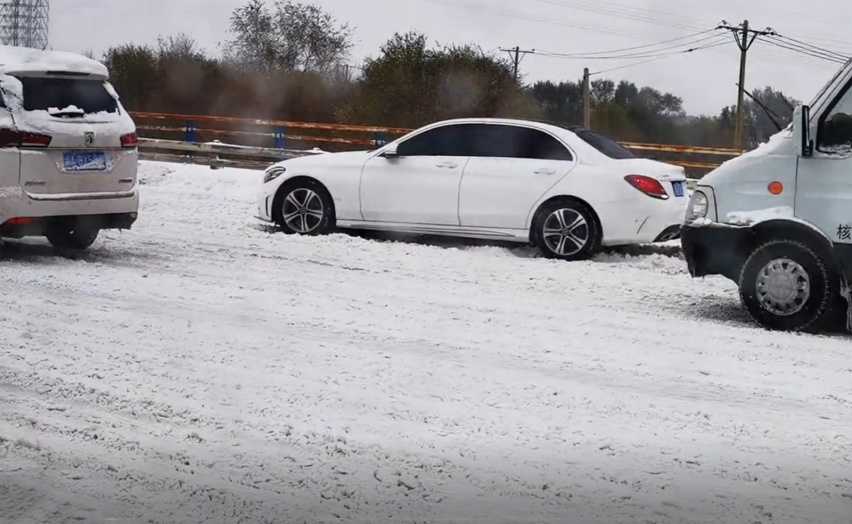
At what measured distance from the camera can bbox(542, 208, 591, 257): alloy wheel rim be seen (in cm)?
1044

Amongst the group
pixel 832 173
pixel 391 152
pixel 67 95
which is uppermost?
pixel 67 95

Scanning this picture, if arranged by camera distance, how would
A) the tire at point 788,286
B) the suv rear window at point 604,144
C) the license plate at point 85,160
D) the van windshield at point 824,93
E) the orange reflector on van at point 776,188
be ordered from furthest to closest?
the suv rear window at point 604,144
the license plate at point 85,160
the orange reflector on van at point 776,188
the tire at point 788,286
the van windshield at point 824,93

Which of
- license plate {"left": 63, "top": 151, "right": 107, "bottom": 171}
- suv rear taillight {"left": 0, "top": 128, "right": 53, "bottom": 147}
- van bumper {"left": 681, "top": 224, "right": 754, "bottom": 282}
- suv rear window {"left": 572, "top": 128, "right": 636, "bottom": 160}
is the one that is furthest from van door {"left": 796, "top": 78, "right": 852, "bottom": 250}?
suv rear taillight {"left": 0, "top": 128, "right": 53, "bottom": 147}

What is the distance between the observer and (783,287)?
286 inches

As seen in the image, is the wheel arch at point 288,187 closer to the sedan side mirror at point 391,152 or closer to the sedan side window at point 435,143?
the sedan side mirror at point 391,152

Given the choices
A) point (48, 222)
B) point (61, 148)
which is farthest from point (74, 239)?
point (61, 148)

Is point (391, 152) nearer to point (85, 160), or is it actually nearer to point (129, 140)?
point (129, 140)

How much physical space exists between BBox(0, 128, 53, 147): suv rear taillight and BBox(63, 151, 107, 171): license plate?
0.23 metres

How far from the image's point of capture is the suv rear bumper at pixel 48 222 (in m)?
8.65

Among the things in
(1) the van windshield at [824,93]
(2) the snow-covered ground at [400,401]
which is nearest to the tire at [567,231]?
(2) the snow-covered ground at [400,401]

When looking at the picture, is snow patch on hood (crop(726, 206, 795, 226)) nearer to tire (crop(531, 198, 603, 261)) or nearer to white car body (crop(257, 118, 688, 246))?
white car body (crop(257, 118, 688, 246))

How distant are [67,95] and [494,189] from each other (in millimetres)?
4175

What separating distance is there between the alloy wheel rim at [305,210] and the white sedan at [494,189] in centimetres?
1

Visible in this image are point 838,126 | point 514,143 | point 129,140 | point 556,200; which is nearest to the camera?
point 838,126
